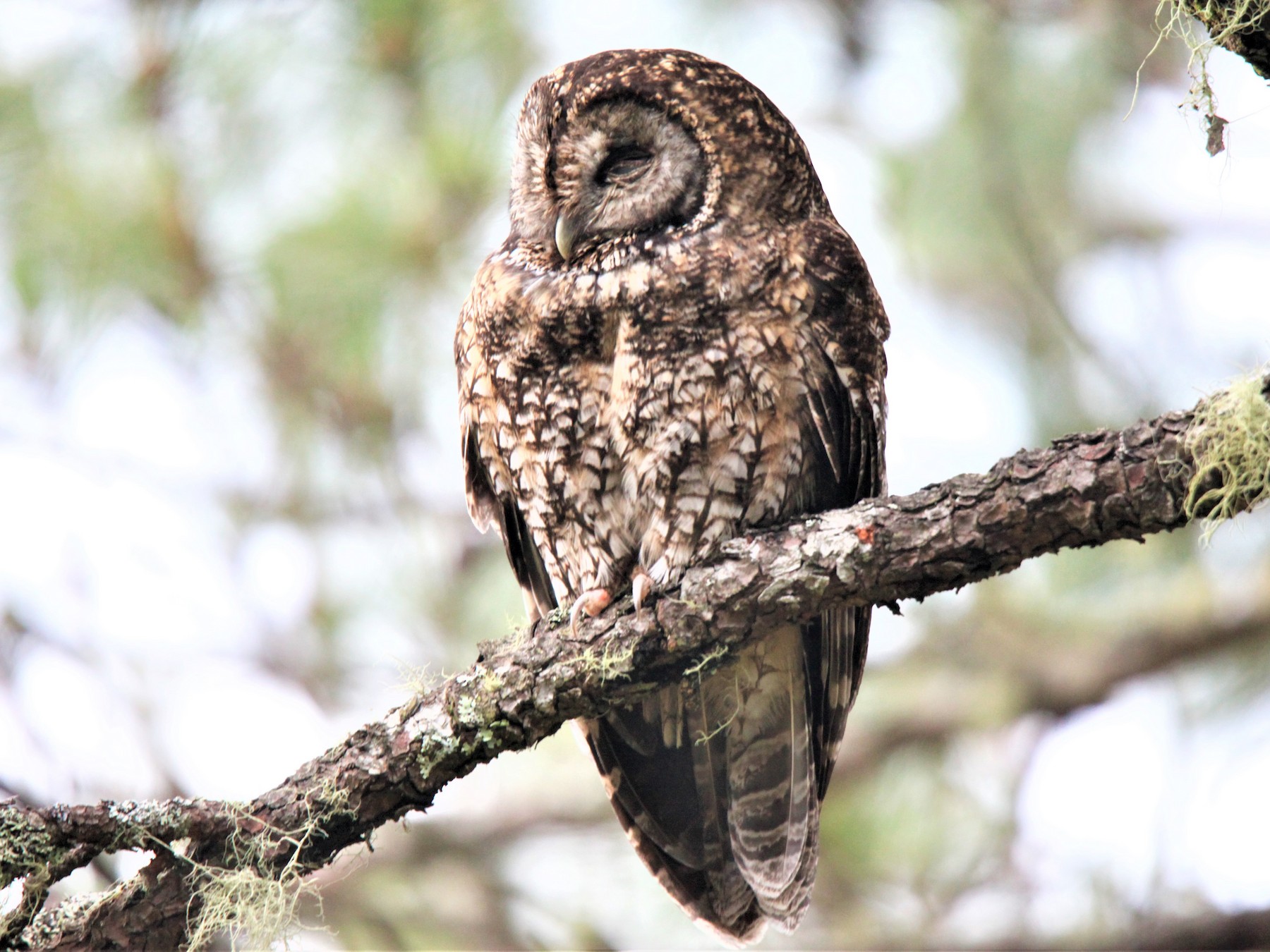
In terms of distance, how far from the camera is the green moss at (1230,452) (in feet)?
5.59

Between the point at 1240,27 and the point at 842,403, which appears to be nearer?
the point at 1240,27

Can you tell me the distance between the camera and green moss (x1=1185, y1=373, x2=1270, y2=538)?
5.59ft

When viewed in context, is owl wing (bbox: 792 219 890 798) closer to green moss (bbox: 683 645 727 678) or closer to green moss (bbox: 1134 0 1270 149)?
green moss (bbox: 683 645 727 678)

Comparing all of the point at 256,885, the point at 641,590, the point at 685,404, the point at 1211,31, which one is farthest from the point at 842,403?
the point at 256,885

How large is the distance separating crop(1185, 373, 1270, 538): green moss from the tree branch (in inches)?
0.4

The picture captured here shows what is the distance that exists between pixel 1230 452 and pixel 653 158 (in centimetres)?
145

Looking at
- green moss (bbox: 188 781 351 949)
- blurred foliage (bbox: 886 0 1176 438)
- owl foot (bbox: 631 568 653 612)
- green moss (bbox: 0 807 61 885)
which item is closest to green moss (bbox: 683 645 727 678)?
owl foot (bbox: 631 568 653 612)

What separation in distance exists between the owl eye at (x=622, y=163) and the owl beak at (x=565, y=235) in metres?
0.11

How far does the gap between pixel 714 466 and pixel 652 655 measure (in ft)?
1.48

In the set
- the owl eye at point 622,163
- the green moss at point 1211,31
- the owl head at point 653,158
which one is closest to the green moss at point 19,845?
the owl head at point 653,158

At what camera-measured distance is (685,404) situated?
2482 mm

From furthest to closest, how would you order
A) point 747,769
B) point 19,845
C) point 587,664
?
point 747,769 → point 587,664 → point 19,845

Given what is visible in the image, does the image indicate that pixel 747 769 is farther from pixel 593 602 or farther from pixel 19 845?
pixel 19 845

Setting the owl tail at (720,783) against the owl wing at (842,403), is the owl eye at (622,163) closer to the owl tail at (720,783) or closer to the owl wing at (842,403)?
the owl wing at (842,403)
